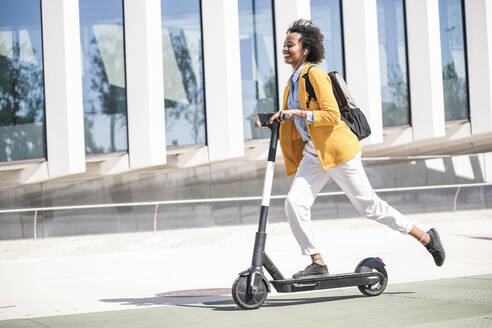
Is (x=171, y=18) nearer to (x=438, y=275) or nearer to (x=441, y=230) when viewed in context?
(x=441, y=230)

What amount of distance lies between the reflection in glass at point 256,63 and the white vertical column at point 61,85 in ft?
17.4

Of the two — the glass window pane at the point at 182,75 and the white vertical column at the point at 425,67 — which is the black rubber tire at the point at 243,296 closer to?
the glass window pane at the point at 182,75

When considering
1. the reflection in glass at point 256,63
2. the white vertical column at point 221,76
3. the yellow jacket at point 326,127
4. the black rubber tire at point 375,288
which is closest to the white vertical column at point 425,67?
the reflection in glass at point 256,63

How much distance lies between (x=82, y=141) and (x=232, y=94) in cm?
470

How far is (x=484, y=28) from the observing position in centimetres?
2594

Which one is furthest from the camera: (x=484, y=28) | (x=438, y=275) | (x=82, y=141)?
(x=484, y=28)

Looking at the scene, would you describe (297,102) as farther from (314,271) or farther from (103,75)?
(103,75)

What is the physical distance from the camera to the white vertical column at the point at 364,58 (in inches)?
969

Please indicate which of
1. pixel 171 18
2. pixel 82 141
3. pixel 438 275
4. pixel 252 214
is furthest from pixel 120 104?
pixel 438 275

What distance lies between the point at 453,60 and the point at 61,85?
13.5 m

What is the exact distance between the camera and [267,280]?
17.7 feet

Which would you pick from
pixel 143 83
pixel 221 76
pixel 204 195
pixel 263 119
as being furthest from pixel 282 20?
pixel 263 119

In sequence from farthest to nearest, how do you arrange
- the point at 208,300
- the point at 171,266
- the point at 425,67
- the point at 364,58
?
the point at 425,67 < the point at 364,58 < the point at 171,266 < the point at 208,300

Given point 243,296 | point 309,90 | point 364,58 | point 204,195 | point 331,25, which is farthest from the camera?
point 204,195
